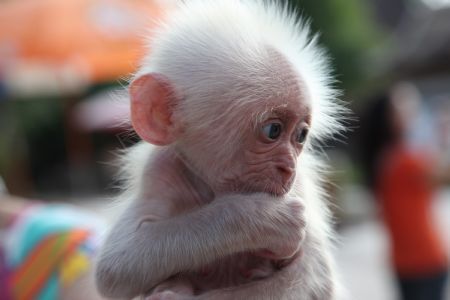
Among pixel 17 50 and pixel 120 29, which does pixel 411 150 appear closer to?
pixel 120 29

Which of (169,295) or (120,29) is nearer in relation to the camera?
(169,295)

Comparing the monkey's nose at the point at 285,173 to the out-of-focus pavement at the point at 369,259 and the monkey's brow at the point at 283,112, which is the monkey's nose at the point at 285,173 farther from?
the out-of-focus pavement at the point at 369,259

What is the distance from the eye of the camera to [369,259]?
11.3 metres

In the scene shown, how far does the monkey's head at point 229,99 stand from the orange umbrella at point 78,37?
7048 millimetres

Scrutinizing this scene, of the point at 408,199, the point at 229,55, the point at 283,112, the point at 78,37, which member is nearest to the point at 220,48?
the point at 229,55

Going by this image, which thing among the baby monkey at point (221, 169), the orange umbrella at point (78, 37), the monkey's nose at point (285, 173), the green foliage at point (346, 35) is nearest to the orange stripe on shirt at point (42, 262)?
the baby monkey at point (221, 169)

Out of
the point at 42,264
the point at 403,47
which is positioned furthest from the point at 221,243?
the point at 403,47

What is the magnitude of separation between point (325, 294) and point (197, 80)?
0.56m

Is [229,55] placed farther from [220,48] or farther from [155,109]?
[155,109]

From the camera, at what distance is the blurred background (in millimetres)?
6090

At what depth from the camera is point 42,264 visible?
2779 mm

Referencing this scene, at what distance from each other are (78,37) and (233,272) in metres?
7.54

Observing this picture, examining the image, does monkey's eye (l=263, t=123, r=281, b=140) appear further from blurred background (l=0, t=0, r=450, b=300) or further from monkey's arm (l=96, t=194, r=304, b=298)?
blurred background (l=0, t=0, r=450, b=300)

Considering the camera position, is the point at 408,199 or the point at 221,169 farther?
the point at 408,199
